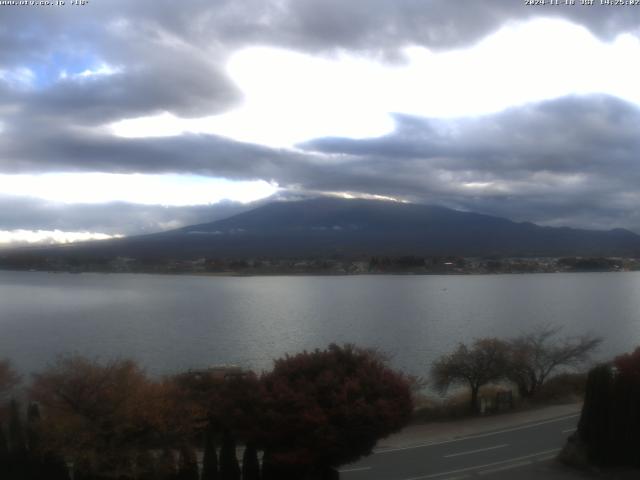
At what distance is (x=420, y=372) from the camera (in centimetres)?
3188

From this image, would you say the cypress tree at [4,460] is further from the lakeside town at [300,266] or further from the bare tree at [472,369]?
the lakeside town at [300,266]

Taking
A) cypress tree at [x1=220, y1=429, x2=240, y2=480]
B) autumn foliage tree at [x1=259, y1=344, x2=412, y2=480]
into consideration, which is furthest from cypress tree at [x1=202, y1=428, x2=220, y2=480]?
autumn foliage tree at [x1=259, y1=344, x2=412, y2=480]

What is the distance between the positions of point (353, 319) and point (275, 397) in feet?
139

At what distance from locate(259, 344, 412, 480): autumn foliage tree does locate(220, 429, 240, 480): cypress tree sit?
614 mm

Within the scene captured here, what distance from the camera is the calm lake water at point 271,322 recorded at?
125ft

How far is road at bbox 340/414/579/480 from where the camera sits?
50.8 ft

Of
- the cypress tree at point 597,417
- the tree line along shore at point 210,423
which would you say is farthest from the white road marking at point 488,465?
the tree line along shore at point 210,423

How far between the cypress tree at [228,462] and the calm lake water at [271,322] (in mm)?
19242

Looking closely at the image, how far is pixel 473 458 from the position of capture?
16969 mm

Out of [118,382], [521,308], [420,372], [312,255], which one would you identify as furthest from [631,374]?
[312,255]

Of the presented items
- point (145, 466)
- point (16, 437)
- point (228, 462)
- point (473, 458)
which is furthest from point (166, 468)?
point (473, 458)

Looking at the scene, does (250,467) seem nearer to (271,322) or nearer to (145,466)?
(145,466)

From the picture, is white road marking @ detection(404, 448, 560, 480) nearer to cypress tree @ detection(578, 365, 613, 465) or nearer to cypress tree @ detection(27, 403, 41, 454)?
cypress tree @ detection(578, 365, 613, 465)

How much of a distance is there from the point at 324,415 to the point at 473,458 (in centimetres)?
589
